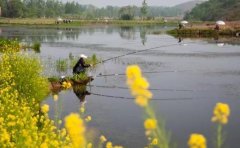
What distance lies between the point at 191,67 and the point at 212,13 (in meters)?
105

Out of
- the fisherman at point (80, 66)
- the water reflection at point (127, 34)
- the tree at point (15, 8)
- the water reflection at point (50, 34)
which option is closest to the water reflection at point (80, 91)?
the fisherman at point (80, 66)

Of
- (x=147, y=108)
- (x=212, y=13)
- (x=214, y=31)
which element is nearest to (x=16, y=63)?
(x=147, y=108)

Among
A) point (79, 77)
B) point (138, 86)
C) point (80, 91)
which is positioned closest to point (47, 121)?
point (138, 86)

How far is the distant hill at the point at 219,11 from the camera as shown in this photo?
114438 mm

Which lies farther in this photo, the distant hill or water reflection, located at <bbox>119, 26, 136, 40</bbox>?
the distant hill

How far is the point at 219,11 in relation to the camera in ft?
420

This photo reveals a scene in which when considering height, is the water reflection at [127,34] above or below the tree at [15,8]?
below

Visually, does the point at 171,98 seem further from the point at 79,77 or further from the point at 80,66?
the point at 80,66

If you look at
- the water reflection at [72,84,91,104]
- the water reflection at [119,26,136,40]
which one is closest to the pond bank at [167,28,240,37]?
the water reflection at [119,26,136,40]

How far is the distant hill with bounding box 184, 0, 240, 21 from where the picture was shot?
114m

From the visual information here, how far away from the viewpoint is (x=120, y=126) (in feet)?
51.4

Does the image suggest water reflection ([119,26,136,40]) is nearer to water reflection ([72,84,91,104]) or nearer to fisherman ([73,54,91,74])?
fisherman ([73,54,91,74])

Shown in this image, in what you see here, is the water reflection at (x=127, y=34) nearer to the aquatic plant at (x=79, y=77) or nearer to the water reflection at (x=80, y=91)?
the aquatic plant at (x=79, y=77)

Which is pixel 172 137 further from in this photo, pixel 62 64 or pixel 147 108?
pixel 62 64
